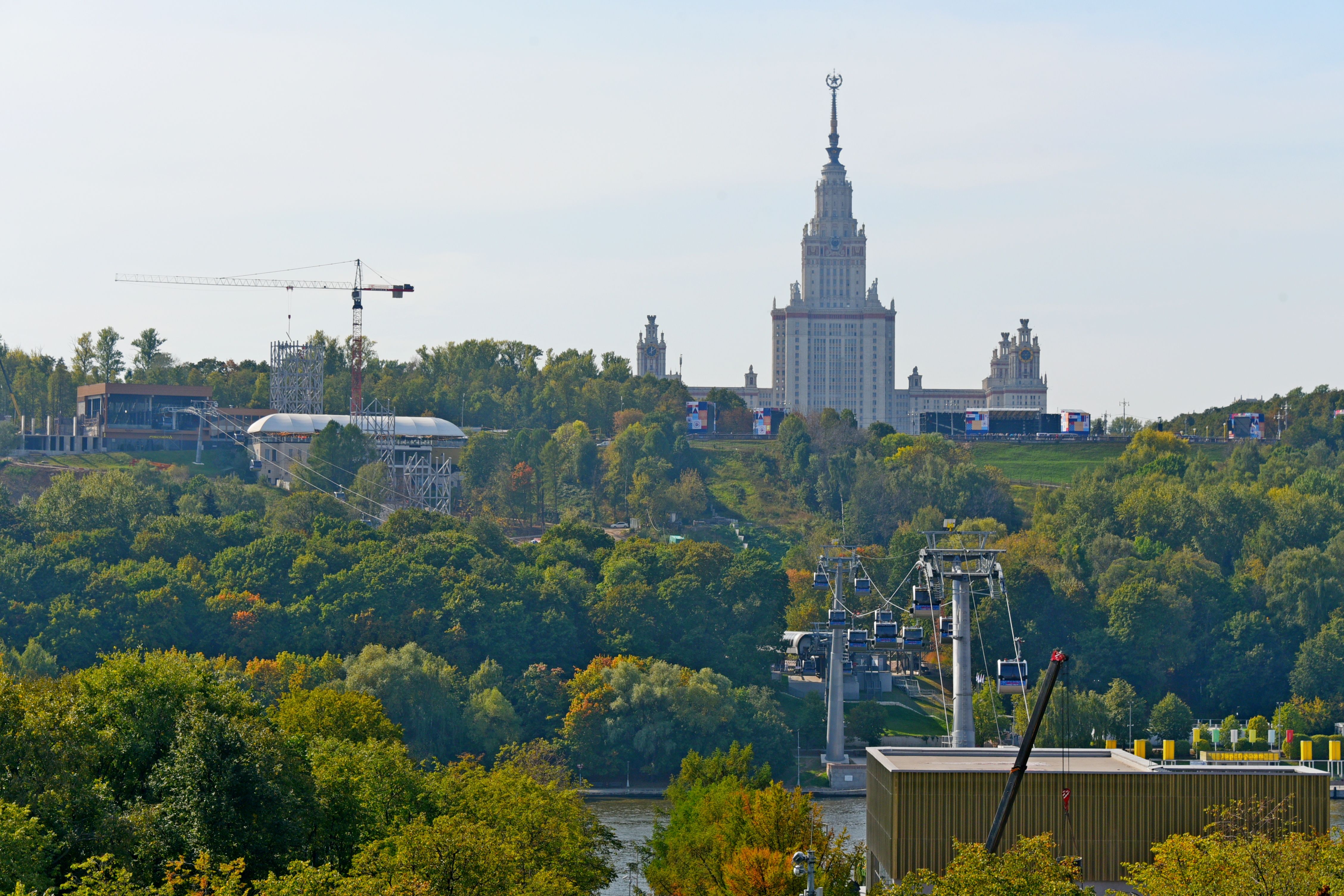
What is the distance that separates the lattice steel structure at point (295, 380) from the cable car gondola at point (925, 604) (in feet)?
244

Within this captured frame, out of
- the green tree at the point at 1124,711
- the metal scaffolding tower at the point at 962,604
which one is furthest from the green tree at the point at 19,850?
the green tree at the point at 1124,711

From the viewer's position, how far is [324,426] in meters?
174

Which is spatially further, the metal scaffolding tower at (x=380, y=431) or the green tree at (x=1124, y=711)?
the metal scaffolding tower at (x=380, y=431)

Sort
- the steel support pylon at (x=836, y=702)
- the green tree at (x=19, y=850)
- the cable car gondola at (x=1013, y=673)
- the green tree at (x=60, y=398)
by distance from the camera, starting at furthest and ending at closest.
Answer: the green tree at (x=60, y=398)
the steel support pylon at (x=836, y=702)
the cable car gondola at (x=1013, y=673)
the green tree at (x=19, y=850)

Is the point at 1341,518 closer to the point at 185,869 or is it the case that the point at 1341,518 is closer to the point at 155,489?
the point at 155,489

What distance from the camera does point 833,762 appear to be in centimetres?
10406

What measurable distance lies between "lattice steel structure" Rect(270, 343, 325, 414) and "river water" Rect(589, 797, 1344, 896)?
299ft

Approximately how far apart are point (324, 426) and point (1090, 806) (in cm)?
13118

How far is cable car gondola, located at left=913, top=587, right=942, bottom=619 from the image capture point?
80.3 m

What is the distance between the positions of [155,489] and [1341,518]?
293 feet

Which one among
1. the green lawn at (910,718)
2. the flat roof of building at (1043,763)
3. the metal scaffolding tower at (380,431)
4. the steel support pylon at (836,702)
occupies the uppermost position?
the metal scaffolding tower at (380,431)

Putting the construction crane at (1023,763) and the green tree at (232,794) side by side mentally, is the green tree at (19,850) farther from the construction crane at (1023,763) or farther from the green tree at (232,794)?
the construction crane at (1023,763)

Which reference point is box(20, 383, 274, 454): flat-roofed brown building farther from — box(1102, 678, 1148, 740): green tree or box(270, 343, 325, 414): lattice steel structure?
box(1102, 678, 1148, 740): green tree

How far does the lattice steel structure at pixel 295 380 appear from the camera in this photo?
601ft
